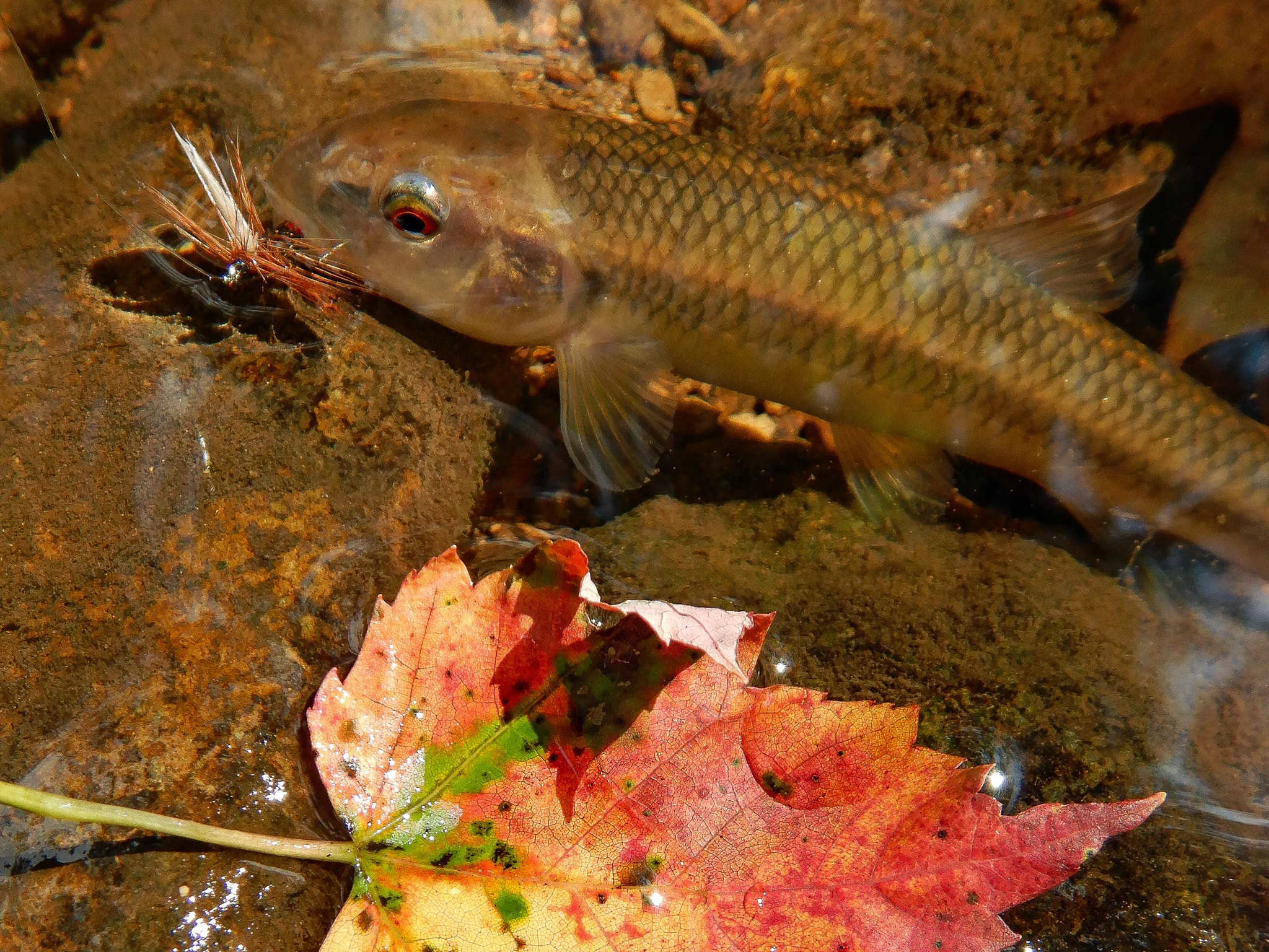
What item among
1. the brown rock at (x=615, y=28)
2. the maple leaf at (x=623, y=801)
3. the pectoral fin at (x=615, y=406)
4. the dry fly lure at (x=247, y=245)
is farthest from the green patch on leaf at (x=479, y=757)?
the brown rock at (x=615, y=28)

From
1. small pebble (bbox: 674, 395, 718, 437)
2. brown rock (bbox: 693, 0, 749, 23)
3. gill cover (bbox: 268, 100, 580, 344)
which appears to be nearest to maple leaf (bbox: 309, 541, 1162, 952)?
gill cover (bbox: 268, 100, 580, 344)

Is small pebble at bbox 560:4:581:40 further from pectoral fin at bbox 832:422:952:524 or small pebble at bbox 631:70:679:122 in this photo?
pectoral fin at bbox 832:422:952:524

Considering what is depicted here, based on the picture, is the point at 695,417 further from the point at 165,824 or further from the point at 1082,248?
the point at 165,824

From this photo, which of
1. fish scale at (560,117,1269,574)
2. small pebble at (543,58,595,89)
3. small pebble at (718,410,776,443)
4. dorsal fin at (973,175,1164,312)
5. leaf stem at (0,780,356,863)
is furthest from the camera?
small pebble at (543,58,595,89)

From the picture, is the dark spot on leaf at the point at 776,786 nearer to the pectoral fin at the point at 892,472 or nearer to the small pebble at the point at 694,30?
the pectoral fin at the point at 892,472

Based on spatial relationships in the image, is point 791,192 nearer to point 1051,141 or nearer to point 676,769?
point 1051,141

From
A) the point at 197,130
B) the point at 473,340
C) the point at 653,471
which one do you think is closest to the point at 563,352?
the point at 473,340

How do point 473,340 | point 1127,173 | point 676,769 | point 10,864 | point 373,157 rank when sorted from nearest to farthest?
1. point 10,864
2. point 676,769
3. point 373,157
4. point 473,340
5. point 1127,173
